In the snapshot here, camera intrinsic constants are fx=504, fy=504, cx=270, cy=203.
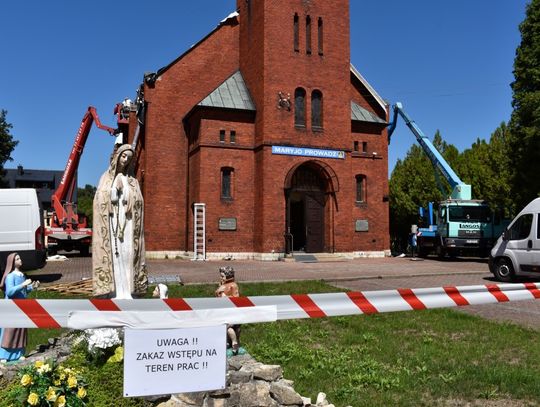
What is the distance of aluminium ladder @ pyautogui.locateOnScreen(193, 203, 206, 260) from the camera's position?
25094 millimetres

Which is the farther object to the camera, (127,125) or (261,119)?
(127,125)

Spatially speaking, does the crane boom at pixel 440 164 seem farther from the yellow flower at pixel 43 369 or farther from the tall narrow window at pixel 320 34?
the yellow flower at pixel 43 369

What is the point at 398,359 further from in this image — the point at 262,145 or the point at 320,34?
the point at 320,34

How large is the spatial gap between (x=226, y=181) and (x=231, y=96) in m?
4.64

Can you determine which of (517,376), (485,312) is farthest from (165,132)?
(517,376)

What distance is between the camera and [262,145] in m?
25.5

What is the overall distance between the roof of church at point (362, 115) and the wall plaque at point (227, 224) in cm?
960

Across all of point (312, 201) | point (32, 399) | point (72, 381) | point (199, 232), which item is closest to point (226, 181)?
point (199, 232)

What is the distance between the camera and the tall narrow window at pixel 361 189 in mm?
28852

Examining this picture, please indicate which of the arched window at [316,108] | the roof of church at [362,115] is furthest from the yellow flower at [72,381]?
the roof of church at [362,115]

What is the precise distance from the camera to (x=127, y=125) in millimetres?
33688

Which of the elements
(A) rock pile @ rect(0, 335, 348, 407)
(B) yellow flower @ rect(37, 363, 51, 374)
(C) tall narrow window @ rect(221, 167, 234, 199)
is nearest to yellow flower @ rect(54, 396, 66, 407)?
(B) yellow flower @ rect(37, 363, 51, 374)

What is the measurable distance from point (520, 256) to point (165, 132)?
62.0ft

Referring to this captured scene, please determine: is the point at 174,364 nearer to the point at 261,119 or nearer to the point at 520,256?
the point at 520,256
